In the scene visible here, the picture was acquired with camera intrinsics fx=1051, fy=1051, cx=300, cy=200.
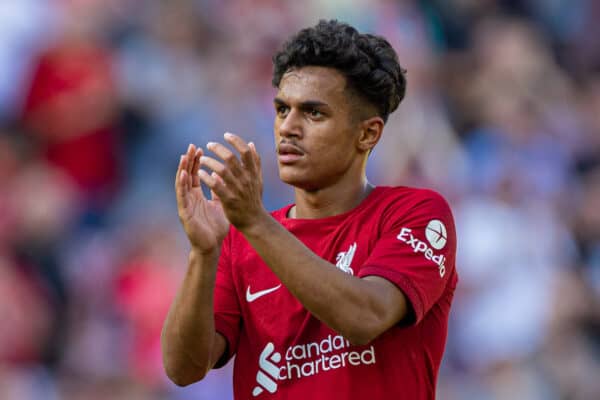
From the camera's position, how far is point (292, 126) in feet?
11.7

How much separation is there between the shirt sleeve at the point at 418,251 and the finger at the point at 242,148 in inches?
22.7

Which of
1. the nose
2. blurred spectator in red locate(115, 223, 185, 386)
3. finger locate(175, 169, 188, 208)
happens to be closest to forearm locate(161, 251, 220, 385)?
finger locate(175, 169, 188, 208)

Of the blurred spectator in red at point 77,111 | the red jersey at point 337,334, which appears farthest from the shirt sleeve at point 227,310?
the blurred spectator in red at point 77,111

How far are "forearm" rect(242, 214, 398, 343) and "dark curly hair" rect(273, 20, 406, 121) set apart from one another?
81cm

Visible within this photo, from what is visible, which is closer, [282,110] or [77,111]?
[282,110]

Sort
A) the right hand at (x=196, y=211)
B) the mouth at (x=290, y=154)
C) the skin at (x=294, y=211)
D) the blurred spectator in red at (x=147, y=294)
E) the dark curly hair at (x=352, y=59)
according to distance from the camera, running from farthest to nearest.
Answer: the blurred spectator in red at (x=147, y=294)
the dark curly hair at (x=352, y=59)
the mouth at (x=290, y=154)
the right hand at (x=196, y=211)
the skin at (x=294, y=211)

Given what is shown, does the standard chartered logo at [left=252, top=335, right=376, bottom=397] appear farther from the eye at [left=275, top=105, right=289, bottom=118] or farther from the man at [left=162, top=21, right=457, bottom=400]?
the eye at [left=275, top=105, right=289, bottom=118]

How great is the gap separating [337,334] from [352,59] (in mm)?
973

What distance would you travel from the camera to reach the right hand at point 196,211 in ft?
11.0

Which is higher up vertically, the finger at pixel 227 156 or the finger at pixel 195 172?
the finger at pixel 195 172

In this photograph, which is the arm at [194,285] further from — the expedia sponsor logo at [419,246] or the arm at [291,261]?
the expedia sponsor logo at [419,246]

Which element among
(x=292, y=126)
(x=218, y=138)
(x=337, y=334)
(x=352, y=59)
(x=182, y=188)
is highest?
(x=218, y=138)

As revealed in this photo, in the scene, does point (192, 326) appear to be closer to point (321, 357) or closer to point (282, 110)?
point (321, 357)

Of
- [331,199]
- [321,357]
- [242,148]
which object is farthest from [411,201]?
[242,148]
